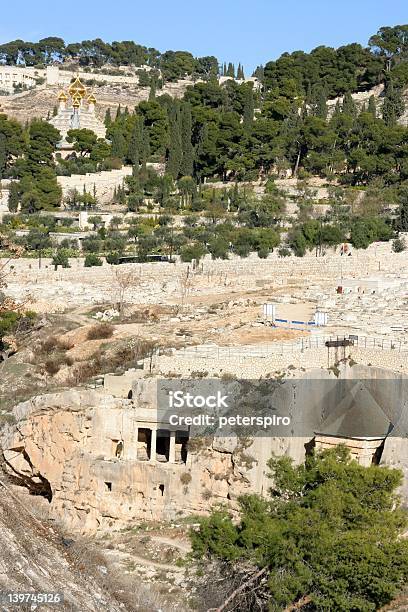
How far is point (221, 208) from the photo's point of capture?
5047 cm

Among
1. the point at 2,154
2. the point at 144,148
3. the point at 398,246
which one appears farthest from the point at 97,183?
the point at 398,246

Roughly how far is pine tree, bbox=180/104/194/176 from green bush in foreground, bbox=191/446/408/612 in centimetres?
3987

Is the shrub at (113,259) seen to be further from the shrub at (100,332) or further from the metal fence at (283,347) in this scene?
the metal fence at (283,347)

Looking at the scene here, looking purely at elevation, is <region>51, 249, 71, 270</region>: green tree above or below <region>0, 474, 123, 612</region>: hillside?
above

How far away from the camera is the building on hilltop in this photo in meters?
67.8

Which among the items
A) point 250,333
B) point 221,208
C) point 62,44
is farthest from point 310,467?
point 62,44

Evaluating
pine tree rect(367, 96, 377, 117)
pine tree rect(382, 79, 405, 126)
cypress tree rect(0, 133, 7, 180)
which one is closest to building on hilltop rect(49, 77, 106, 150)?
cypress tree rect(0, 133, 7, 180)

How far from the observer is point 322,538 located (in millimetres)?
16031

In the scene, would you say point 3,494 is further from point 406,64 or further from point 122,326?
point 406,64

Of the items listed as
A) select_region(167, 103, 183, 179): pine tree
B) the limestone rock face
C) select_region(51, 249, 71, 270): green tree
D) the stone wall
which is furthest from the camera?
the stone wall

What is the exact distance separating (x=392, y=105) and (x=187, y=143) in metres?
11.7

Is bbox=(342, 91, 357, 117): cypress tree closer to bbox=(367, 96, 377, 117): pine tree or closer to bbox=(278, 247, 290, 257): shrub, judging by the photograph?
bbox=(367, 96, 377, 117): pine tree

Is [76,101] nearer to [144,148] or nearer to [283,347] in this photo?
[144,148]

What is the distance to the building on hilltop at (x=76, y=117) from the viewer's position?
67812 mm
